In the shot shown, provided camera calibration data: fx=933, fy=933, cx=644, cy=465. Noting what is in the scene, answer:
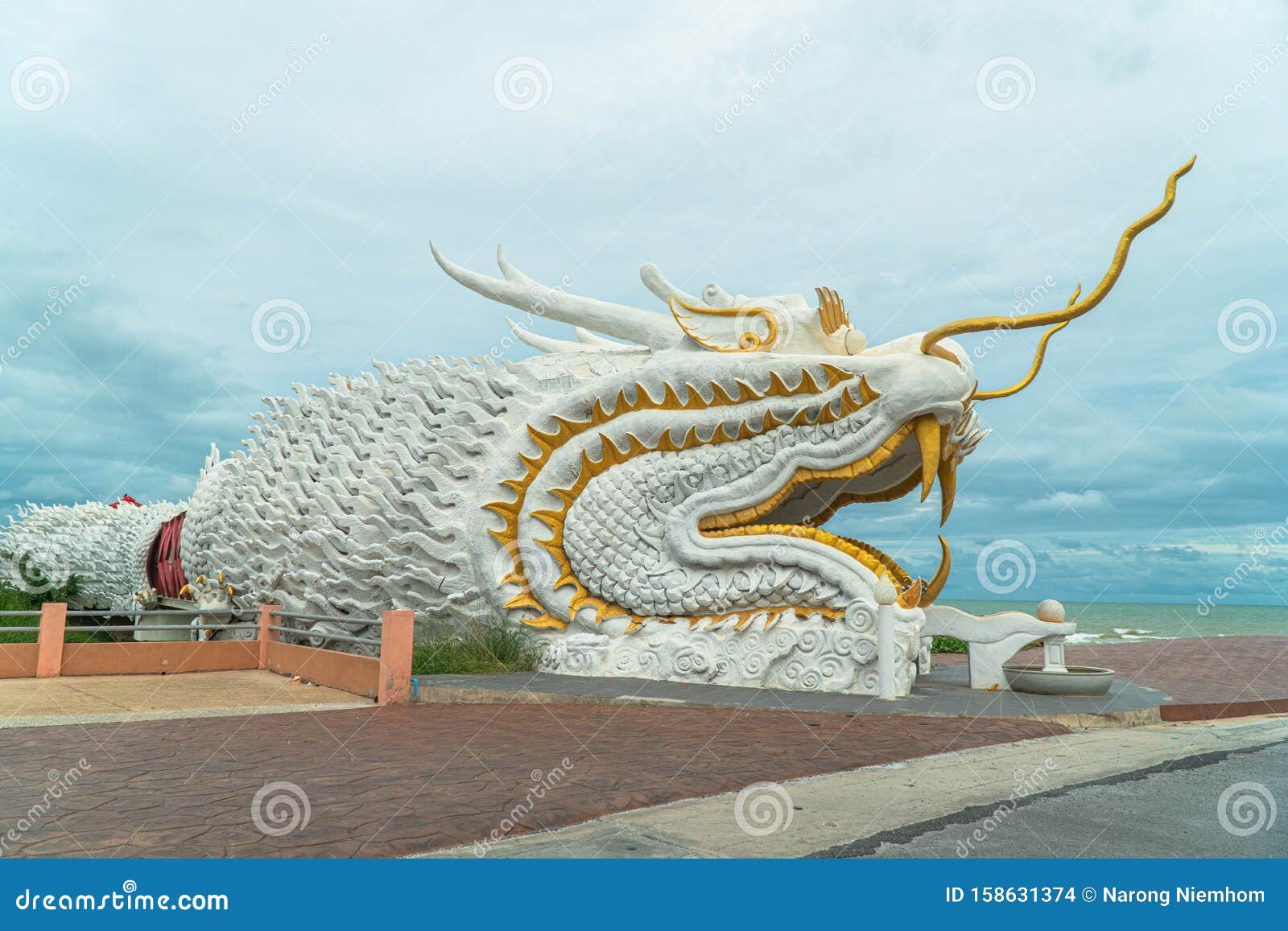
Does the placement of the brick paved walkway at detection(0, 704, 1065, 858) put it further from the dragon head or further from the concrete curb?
the dragon head

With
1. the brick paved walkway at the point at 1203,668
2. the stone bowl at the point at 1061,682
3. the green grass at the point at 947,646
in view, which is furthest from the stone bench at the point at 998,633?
the green grass at the point at 947,646

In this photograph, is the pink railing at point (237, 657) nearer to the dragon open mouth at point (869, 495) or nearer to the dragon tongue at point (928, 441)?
the dragon open mouth at point (869, 495)

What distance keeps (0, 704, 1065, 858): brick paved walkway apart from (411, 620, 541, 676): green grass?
1.12 metres

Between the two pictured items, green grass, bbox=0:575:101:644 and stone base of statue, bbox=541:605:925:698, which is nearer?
stone base of statue, bbox=541:605:925:698

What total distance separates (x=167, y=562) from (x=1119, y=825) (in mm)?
13856

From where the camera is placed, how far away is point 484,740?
5.94m

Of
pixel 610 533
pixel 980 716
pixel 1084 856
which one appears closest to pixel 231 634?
pixel 610 533

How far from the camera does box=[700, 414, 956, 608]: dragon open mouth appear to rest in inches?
340

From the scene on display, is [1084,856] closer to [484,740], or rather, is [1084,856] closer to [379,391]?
[484,740]

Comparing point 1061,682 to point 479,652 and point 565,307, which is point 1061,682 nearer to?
point 479,652

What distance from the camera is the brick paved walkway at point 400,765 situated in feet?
11.8

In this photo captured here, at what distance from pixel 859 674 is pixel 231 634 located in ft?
28.0

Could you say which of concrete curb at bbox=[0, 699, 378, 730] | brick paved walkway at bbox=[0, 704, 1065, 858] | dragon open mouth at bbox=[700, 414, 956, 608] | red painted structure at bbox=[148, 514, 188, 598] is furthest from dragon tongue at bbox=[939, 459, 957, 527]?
red painted structure at bbox=[148, 514, 188, 598]

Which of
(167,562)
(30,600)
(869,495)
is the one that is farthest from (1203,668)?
(30,600)
